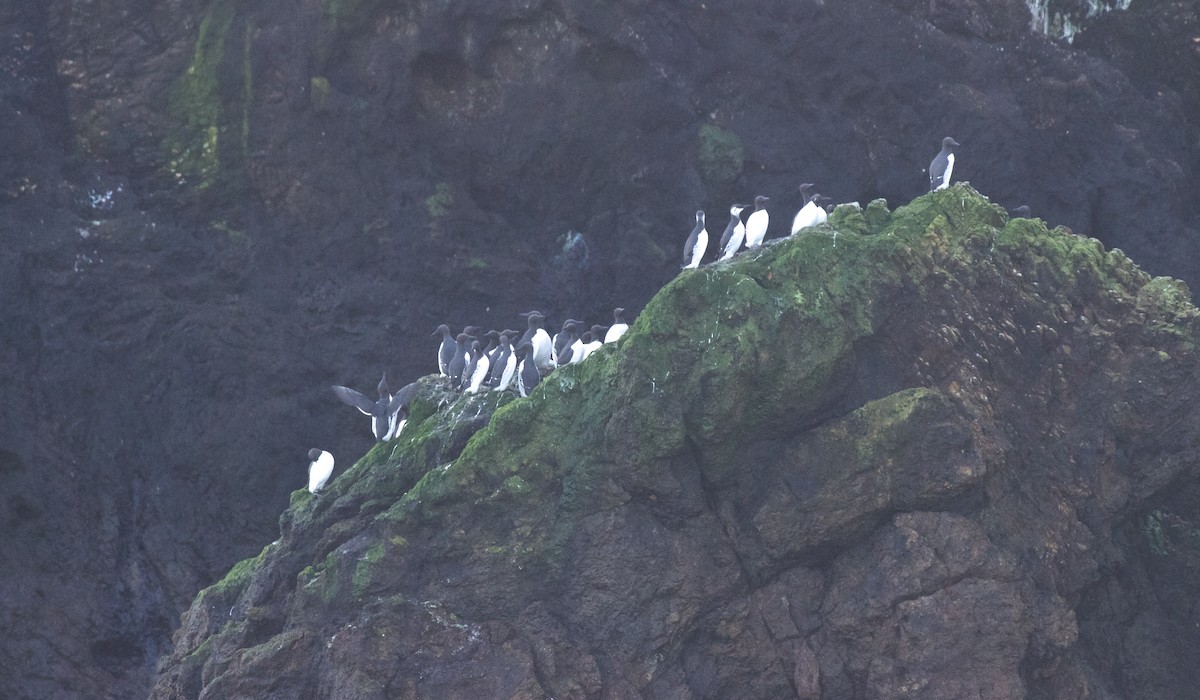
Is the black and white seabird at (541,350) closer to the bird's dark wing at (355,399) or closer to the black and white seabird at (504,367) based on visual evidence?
the black and white seabird at (504,367)

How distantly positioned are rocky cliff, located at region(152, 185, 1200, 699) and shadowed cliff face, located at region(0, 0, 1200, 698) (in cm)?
756

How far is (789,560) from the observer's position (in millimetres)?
14898

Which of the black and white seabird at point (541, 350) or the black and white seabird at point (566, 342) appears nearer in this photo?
the black and white seabird at point (566, 342)

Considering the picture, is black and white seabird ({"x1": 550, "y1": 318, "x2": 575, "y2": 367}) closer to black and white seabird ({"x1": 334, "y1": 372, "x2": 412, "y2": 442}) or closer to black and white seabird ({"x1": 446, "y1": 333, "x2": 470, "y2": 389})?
black and white seabird ({"x1": 446, "y1": 333, "x2": 470, "y2": 389})

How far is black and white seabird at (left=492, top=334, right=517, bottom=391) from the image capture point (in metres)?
17.3

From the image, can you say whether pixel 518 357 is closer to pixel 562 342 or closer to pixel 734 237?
pixel 562 342

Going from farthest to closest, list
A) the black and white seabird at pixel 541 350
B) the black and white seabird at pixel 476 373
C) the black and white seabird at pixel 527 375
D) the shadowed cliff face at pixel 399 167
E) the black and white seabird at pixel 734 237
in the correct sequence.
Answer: the shadowed cliff face at pixel 399 167, the black and white seabird at pixel 541 350, the black and white seabird at pixel 734 237, the black and white seabird at pixel 476 373, the black and white seabird at pixel 527 375

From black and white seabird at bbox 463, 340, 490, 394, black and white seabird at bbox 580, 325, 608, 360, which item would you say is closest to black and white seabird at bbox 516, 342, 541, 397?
black and white seabird at bbox 463, 340, 490, 394

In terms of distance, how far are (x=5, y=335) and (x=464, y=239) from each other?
21.4 feet

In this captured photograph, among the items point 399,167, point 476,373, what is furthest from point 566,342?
point 399,167

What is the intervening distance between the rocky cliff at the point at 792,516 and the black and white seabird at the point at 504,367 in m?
1.52

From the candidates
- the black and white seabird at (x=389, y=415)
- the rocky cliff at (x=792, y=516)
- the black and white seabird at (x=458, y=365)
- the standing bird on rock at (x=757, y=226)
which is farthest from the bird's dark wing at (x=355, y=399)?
the standing bird on rock at (x=757, y=226)

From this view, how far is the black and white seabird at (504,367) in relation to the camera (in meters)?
17.3

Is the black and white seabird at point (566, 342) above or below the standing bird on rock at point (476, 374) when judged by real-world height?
above
